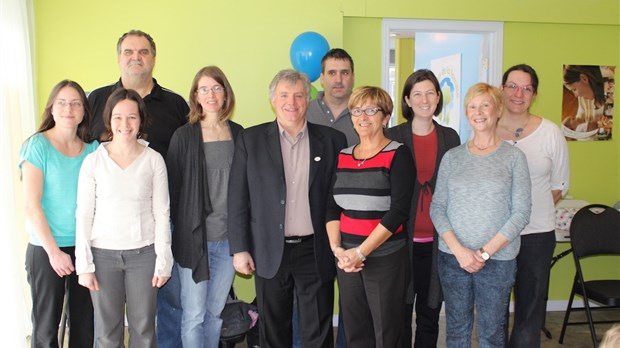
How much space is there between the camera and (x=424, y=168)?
2.82m

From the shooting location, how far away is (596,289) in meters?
3.62

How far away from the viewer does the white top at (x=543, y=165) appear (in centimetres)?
269

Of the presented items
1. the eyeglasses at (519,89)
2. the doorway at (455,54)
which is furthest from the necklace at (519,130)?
the doorway at (455,54)

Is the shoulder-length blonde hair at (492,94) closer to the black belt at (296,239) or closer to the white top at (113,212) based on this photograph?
the black belt at (296,239)

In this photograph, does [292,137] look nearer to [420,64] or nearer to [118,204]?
[118,204]

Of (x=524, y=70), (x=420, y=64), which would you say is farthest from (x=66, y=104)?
(x=420, y=64)

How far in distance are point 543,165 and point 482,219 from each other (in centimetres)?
57

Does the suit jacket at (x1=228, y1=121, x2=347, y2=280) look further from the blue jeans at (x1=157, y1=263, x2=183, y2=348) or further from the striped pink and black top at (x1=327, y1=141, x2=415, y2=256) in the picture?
the blue jeans at (x1=157, y1=263, x2=183, y2=348)

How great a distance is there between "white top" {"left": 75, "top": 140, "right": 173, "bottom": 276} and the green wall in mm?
1805

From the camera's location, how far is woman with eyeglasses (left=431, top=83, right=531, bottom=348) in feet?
7.84

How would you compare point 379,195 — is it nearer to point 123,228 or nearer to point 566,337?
point 123,228

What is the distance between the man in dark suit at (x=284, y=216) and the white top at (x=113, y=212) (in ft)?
1.31

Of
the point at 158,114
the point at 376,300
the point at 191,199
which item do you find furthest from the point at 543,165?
the point at 158,114

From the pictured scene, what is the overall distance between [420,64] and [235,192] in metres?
5.12
